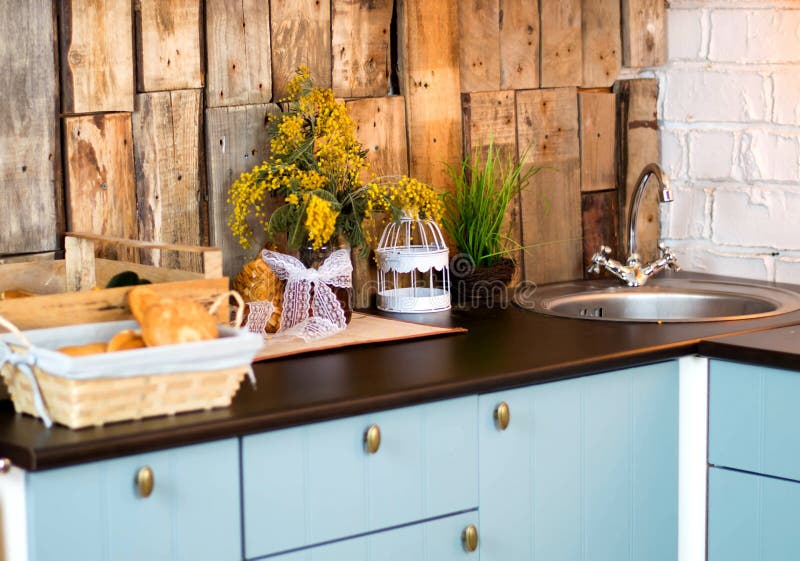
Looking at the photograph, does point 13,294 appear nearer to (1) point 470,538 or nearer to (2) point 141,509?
(2) point 141,509

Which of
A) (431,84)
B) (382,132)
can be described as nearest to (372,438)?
(382,132)

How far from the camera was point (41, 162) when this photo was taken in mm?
2117

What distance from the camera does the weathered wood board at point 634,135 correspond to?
2934mm

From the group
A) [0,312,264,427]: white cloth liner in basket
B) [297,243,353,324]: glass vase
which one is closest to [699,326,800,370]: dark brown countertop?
[297,243,353,324]: glass vase

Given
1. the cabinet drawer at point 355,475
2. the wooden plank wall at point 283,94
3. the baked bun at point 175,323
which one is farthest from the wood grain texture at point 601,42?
the baked bun at point 175,323

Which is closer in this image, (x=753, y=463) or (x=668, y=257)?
(x=753, y=463)

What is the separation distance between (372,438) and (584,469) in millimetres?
477

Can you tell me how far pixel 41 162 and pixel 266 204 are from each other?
46 cm

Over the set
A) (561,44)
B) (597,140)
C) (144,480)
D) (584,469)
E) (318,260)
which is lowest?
(584,469)

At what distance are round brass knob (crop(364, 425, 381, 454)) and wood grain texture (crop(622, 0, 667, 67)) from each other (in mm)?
1447

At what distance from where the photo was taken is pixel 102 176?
2.19 metres

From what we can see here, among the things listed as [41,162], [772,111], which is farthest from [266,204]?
[772,111]

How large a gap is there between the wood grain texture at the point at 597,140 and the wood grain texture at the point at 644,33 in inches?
4.4

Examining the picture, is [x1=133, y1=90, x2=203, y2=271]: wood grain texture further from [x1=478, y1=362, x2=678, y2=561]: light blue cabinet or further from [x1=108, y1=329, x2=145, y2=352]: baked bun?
[x1=478, y1=362, x2=678, y2=561]: light blue cabinet
